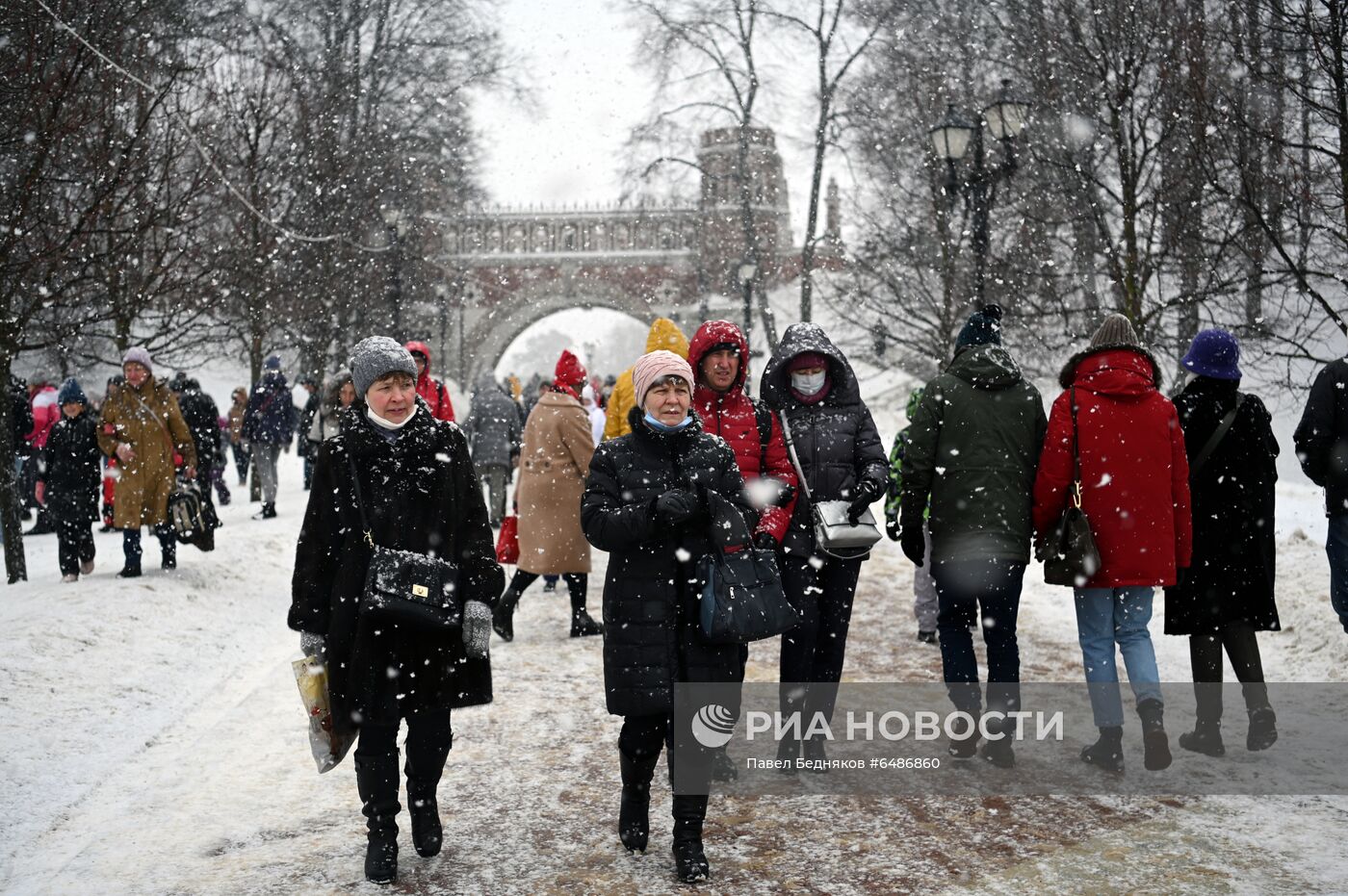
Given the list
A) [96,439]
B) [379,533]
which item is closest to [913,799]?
[379,533]

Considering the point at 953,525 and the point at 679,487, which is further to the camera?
the point at 953,525

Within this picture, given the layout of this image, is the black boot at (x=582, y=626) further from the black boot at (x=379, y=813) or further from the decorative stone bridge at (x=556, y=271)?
the decorative stone bridge at (x=556, y=271)

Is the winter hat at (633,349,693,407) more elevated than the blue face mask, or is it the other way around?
the winter hat at (633,349,693,407)

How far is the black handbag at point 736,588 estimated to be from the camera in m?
3.85

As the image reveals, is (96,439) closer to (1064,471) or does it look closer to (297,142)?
(1064,471)

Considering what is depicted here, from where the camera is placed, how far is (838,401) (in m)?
5.04

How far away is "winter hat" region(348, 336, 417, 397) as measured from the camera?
3.96 m

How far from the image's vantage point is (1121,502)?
4.90 meters

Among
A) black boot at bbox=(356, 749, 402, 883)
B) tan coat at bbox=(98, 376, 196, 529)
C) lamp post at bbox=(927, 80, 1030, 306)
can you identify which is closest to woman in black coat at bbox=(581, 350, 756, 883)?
black boot at bbox=(356, 749, 402, 883)

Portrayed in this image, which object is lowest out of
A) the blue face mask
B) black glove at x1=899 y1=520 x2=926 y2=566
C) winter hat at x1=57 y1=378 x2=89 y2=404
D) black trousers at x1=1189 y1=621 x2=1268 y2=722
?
black trousers at x1=1189 y1=621 x2=1268 y2=722

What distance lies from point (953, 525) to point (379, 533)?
94.1 inches

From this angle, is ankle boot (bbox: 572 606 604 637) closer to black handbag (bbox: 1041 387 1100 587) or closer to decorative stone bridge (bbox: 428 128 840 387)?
black handbag (bbox: 1041 387 1100 587)

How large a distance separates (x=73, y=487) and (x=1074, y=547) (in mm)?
7651

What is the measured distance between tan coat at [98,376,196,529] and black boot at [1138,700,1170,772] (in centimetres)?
707
